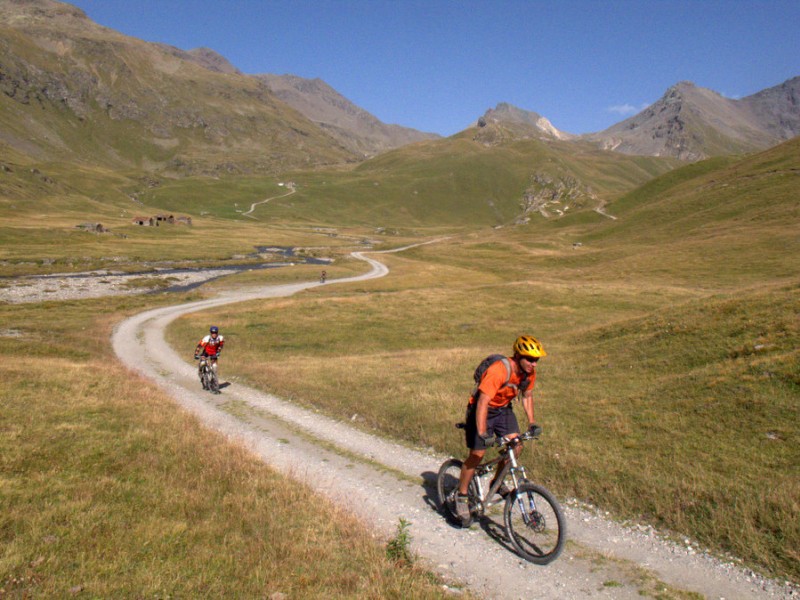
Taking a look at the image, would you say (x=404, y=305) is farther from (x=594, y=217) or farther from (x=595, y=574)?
(x=594, y=217)

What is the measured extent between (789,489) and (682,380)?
838 centimetres

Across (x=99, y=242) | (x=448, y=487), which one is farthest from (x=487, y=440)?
(x=99, y=242)

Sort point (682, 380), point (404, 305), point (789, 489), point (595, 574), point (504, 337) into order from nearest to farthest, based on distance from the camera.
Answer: point (595, 574) → point (789, 489) → point (682, 380) → point (504, 337) → point (404, 305)

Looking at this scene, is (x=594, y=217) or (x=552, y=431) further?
(x=594, y=217)

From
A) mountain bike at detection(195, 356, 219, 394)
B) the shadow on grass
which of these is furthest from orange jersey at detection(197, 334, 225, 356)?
the shadow on grass

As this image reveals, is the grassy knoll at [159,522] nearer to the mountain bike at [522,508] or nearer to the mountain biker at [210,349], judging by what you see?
the mountain bike at [522,508]

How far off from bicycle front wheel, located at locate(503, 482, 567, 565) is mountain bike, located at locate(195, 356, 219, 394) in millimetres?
18252

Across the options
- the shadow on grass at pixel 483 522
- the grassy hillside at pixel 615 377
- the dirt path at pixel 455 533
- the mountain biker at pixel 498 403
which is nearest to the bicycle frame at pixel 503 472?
the mountain biker at pixel 498 403

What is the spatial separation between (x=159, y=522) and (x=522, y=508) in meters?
6.88

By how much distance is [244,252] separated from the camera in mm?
132750

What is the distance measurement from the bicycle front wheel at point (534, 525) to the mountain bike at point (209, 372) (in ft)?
59.9

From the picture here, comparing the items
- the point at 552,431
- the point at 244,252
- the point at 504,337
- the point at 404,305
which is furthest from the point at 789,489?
the point at 244,252

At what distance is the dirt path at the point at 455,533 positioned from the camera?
27.6 ft

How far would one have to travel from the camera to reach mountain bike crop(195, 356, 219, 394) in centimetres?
2384
